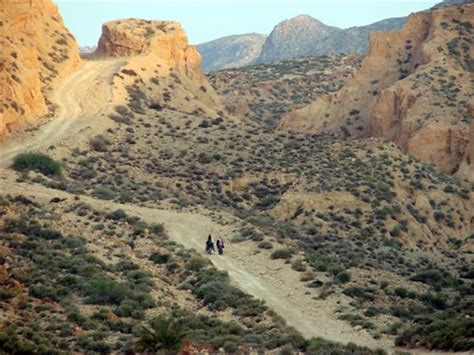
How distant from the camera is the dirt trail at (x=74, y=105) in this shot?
47875 millimetres

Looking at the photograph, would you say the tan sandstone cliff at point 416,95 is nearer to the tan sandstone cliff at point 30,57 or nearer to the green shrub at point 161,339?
the tan sandstone cliff at point 30,57

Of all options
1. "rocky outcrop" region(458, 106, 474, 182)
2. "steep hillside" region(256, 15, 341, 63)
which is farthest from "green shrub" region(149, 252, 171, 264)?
"steep hillside" region(256, 15, 341, 63)

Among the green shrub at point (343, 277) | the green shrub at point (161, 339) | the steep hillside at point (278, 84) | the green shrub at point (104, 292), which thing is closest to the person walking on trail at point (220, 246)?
the green shrub at point (343, 277)

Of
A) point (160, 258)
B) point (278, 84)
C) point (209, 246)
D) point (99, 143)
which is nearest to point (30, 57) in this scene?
point (99, 143)

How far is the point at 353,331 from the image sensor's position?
25422 millimetres

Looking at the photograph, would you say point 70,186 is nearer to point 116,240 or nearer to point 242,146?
point 116,240

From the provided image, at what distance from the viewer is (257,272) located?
1281 inches

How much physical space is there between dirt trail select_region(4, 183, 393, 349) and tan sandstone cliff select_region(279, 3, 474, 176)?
24169mm

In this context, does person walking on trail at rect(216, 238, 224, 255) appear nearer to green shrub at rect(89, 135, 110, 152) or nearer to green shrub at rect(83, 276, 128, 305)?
green shrub at rect(83, 276, 128, 305)

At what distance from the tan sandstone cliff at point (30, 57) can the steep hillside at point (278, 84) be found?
1053 inches

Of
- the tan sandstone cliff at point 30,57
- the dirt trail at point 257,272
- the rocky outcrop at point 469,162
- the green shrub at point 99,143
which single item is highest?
the tan sandstone cliff at point 30,57

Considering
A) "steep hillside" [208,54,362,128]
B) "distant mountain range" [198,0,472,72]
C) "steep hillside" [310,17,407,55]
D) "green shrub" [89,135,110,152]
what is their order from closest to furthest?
"green shrub" [89,135,110,152]
"steep hillside" [208,54,362,128]
"steep hillside" [310,17,407,55]
"distant mountain range" [198,0,472,72]

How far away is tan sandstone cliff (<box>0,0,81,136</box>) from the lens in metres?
49.6

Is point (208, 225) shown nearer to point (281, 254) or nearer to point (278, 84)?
point (281, 254)
